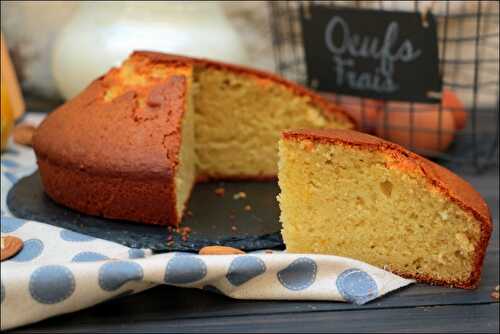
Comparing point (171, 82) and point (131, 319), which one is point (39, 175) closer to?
point (171, 82)

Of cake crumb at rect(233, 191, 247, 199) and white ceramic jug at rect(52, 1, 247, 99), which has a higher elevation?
white ceramic jug at rect(52, 1, 247, 99)

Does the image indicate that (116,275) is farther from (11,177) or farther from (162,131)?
(11,177)

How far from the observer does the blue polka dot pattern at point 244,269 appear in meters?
0.97

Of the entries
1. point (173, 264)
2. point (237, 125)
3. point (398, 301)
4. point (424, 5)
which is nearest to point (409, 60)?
point (424, 5)

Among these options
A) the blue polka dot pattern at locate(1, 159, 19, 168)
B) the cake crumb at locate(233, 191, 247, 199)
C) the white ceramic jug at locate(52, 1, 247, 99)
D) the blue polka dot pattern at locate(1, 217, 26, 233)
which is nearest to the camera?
the blue polka dot pattern at locate(1, 217, 26, 233)

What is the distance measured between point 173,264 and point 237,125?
0.56 m

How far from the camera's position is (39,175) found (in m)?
1.38

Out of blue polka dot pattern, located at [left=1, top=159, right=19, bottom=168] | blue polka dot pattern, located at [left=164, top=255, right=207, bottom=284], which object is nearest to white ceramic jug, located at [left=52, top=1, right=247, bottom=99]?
blue polka dot pattern, located at [left=1, top=159, right=19, bottom=168]

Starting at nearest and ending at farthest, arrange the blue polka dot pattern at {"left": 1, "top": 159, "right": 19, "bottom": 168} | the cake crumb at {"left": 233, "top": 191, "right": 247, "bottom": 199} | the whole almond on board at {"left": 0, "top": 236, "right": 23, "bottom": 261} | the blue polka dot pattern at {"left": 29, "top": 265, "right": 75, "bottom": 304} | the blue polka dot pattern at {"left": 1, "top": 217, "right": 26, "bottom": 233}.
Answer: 1. the blue polka dot pattern at {"left": 29, "top": 265, "right": 75, "bottom": 304}
2. the whole almond on board at {"left": 0, "top": 236, "right": 23, "bottom": 261}
3. the blue polka dot pattern at {"left": 1, "top": 217, "right": 26, "bottom": 233}
4. the cake crumb at {"left": 233, "top": 191, "right": 247, "bottom": 199}
5. the blue polka dot pattern at {"left": 1, "top": 159, "right": 19, "bottom": 168}

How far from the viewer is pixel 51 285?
0.92 meters

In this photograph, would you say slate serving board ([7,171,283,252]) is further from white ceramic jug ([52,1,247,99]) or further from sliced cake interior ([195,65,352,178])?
white ceramic jug ([52,1,247,99])

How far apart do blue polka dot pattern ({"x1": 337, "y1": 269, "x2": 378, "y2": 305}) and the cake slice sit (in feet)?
0.19

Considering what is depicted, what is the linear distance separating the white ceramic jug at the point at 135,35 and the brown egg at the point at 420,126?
1.29 feet

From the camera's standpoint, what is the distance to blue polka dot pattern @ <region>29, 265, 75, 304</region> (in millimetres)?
916
